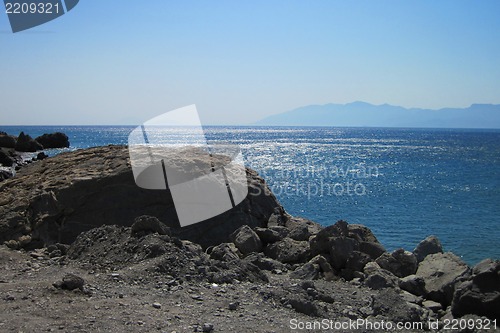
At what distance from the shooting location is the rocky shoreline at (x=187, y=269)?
702cm

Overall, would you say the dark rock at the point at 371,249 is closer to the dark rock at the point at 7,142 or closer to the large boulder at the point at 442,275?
the large boulder at the point at 442,275

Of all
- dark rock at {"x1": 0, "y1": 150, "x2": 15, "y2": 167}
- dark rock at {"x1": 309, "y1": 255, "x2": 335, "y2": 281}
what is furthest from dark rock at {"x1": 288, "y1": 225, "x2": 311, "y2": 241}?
dark rock at {"x1": 0, "y1": 150, "x2": 15, "y2": 167}

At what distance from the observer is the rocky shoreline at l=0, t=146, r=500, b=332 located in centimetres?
702

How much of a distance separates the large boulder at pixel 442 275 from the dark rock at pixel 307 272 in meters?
2.18

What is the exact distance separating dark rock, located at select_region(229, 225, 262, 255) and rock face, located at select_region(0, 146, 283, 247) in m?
1.07

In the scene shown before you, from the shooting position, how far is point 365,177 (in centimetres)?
5469

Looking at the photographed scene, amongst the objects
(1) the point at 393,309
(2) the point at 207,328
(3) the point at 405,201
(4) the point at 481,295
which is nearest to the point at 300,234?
(1) the point at 393,309

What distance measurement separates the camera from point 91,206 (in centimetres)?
1291

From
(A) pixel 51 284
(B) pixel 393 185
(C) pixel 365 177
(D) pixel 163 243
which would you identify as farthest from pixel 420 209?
(A) pixel 51 284

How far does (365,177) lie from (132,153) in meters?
43.4

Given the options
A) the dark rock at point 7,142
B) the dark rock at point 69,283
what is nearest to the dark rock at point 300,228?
the dark rock at point 69,283

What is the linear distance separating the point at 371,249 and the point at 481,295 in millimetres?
4223

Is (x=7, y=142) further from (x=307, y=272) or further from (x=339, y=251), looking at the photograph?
(x=307, y=272)

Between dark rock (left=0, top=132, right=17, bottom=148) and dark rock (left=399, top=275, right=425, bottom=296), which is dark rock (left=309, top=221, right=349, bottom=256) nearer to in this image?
dark rock (left=399, top=275, right=425, bottom=296)
